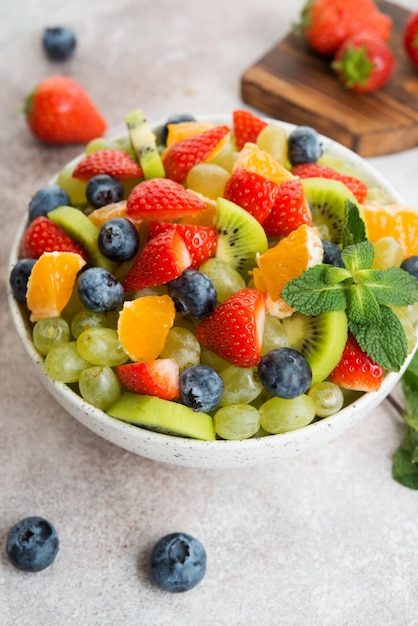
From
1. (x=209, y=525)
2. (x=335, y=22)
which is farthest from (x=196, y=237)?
(x=335, y=22)

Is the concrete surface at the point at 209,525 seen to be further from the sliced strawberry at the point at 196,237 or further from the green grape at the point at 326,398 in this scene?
the sliced strawberry at the point at 196,237

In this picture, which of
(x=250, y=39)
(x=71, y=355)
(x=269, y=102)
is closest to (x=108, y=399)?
(x=71, y=355)

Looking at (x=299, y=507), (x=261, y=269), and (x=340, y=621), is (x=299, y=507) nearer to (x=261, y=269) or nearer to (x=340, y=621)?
(x=340, y=621)

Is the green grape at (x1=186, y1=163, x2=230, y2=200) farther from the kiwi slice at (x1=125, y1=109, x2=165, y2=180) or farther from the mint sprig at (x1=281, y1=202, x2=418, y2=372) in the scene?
the mint sprig at (x1=281, y1=202, x2=418, y2=372)

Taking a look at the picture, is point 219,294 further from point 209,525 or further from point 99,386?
point 209,525

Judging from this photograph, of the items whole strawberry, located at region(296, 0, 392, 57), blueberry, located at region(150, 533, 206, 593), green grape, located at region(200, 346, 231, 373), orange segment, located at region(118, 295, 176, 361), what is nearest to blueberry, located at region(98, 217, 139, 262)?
orange segment, located at region(118, 295, 176, 361)
